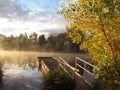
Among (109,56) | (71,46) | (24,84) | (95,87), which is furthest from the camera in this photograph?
(71,46)

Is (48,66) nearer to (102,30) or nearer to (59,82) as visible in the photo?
(59,82)

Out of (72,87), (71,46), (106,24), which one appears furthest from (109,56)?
(71,46)

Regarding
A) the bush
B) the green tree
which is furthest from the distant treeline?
the bush

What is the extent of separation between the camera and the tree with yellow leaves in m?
12.8

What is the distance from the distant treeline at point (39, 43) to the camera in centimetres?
7269

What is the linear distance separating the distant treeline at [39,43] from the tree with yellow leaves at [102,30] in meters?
54.1

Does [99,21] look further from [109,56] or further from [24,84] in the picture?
[24,84]

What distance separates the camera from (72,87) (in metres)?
16.5

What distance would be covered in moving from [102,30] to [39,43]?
213 ft

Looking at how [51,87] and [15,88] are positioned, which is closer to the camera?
[51,87]

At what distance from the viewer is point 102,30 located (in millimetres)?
13297

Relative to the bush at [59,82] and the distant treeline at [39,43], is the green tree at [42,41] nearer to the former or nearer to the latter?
the distant treeline at [39,43]

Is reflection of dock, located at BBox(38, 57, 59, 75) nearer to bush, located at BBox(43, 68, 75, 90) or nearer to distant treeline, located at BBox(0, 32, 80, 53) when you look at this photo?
bush, located at BBox(43, 68, 75, 90)

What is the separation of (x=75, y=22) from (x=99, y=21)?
51.0 inches
